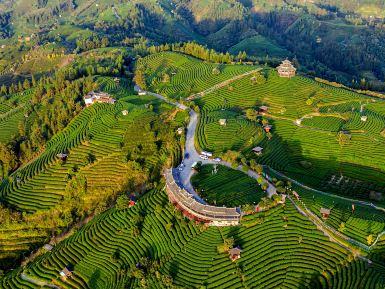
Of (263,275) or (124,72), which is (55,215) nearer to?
(263,275)

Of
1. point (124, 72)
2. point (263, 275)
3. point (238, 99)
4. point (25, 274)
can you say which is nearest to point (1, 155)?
point (25, 274)

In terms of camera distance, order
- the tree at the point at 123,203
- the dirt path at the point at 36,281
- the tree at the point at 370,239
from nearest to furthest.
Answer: the tree at the point at 370,239, the dirt path at the point at 36,281, the tree at the point at 123,203

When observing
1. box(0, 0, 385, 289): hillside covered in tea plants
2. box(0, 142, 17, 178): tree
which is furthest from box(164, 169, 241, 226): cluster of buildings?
box(0, 142, 17, 178): tree

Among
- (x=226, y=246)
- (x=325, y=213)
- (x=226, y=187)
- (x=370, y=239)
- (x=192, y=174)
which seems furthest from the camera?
(x=192, y=174)

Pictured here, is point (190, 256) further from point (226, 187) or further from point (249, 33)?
point (249, 33)

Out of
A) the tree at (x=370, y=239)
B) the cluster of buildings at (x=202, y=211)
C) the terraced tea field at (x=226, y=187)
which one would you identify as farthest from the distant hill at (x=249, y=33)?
the cluster of buildings at (x=202, y=211)

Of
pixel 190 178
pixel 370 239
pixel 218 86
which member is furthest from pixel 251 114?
pixel 370 239

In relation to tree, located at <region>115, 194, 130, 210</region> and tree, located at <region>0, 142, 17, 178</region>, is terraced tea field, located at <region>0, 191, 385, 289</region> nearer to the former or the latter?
tree, located at <region>115, 194, 130, 210</region>

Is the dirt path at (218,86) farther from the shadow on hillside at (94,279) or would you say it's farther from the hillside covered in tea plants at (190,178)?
the shadow on hillside at (94,279)
